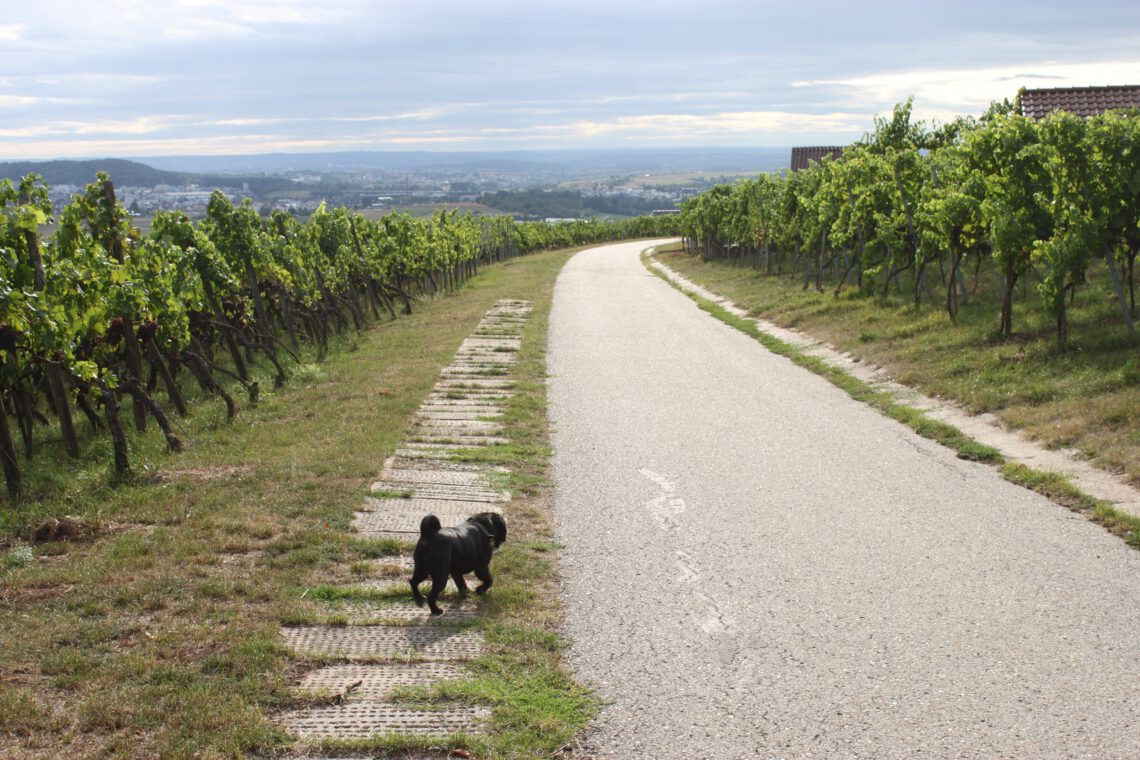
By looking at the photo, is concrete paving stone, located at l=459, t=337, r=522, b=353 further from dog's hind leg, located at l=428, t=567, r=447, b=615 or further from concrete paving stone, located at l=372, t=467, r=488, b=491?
dog's hind leg, located at l=428, t=567, r=447, b=615

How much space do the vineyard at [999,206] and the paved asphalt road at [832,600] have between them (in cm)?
516

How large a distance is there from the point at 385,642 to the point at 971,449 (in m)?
7.35

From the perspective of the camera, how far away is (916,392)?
14211mm

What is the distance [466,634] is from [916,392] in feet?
33.4

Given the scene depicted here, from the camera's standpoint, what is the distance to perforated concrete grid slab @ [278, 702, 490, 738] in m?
4.74

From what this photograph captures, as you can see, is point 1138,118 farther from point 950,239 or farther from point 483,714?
point 483,714

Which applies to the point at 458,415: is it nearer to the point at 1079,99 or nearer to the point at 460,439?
the point at 460,439

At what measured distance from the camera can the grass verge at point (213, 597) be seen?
468 centimetres

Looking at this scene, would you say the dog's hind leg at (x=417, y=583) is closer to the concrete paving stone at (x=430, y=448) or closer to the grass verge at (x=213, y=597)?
the grass verge at (x=213, y=597)

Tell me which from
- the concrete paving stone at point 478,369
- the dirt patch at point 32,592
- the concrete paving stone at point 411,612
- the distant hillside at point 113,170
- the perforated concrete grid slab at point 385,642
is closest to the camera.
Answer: the perforated concrete grid slab at point 385,642

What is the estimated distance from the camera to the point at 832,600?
643cm

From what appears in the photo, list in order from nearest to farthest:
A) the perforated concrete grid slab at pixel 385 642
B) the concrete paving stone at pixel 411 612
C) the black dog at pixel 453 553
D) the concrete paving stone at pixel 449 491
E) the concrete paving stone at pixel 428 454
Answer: the perforated concrete grid slab at pixel 385 642, the black dog at pixel 453 553, the concrete paving stone at pixel 411 612, the concrete paving stone at pixel 449 491, the concrete paving stone at pixel 428 454

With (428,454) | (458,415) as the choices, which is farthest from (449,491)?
(458,415)

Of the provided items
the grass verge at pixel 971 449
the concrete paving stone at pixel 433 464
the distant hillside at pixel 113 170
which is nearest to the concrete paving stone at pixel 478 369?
the grass verge at pixel 971 449
